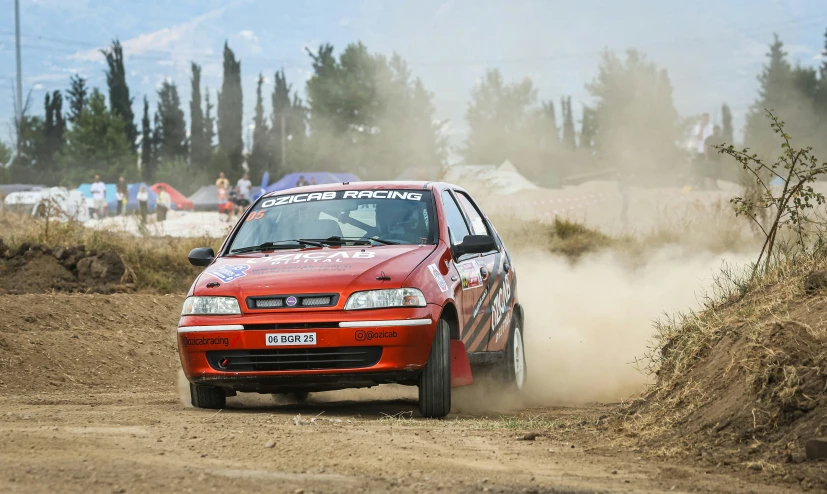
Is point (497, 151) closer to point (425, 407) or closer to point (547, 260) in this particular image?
point (547, 260)

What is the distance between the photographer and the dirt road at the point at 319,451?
189 inches

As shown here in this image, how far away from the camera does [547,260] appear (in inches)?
820

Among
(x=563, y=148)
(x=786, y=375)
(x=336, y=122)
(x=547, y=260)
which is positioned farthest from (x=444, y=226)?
(x=563, y=148)

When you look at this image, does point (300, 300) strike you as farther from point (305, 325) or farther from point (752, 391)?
point (752, 391)

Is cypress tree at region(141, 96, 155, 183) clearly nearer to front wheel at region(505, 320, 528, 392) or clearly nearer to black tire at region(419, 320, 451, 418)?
front wheel at region(505, 320, 528, 392)

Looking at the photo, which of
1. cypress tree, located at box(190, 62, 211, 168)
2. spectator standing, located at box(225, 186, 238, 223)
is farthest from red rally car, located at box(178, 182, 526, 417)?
cypress tree, located at box(190, 62, 211, 168)

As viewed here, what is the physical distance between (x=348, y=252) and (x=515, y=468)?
2942mm

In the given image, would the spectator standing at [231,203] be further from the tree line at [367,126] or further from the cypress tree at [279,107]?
the cypress tree at [279,107]

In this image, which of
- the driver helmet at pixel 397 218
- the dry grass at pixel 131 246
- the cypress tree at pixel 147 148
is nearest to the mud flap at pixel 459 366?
the driver helmet at pixel 397 218

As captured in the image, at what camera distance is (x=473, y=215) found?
9773 millimetres

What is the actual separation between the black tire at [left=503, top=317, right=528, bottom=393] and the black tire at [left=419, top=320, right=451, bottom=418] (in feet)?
6.07

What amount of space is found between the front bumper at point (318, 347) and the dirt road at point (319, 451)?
0.27m

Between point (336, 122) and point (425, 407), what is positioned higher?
point (336, 122)

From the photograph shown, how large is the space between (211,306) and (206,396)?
0.77 m
